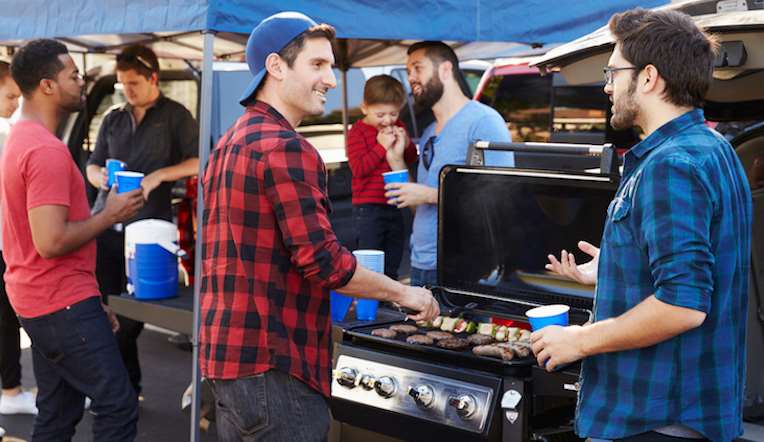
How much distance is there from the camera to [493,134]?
424 cm

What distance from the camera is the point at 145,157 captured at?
17.1ft

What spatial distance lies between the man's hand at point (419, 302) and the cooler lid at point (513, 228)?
0.74m

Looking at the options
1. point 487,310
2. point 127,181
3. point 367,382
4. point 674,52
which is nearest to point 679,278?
point 674,52

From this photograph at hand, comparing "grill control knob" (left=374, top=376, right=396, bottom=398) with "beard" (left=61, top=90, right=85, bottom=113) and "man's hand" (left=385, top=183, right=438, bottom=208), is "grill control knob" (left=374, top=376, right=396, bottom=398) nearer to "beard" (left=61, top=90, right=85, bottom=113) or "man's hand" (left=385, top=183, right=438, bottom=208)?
"man's hand" (left=385, top=183, right=438, bottom=208)

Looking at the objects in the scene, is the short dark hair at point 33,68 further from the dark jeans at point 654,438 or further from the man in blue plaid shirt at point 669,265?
the dark jeans at point 654,438

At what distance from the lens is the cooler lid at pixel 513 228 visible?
3307 millimetres

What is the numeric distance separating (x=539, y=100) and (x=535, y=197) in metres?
5.97

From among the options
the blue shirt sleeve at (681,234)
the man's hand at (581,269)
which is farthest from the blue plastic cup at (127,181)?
the blue shirt sleeve at (681,234)

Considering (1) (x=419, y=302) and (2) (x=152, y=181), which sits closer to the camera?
(1) (x=419, y=302)

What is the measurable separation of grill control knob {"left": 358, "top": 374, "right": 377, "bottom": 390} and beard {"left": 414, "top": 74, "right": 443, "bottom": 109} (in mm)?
1779

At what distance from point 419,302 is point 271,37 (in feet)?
2.84

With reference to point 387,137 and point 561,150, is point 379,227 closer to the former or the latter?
point 387,137

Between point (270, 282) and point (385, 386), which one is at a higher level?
point (270, 282)

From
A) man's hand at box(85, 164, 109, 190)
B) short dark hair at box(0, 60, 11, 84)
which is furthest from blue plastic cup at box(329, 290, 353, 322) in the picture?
short dark hair at box(0, 60, 11, 84)
